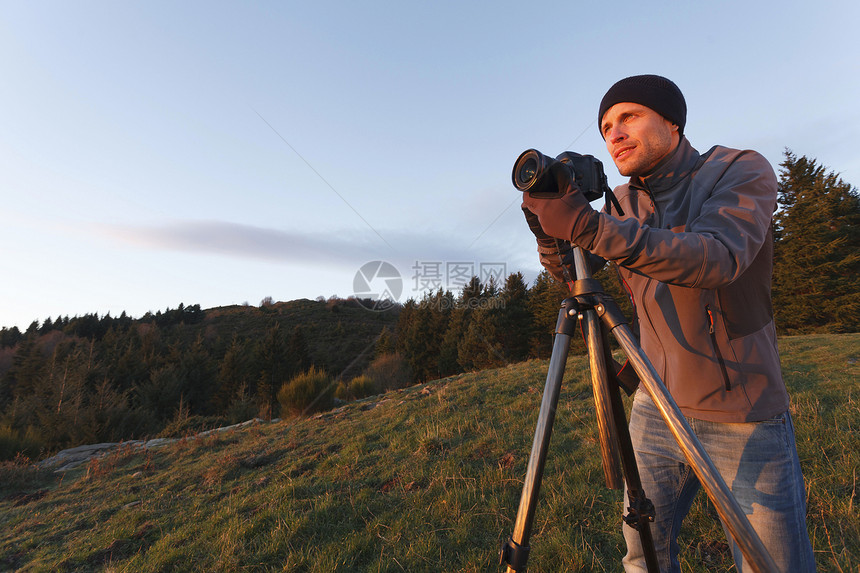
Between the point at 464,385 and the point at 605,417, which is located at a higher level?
the point at 605,417

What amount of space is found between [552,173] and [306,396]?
12.6 metres

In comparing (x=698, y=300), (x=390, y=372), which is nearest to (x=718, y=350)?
(x=698, y=300)

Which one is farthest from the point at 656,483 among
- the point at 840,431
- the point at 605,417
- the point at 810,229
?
the point at 810,229

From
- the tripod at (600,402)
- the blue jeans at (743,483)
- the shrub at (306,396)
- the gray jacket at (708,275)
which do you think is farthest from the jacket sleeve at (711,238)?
the shrub at (306,396)

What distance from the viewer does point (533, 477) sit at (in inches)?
46.4

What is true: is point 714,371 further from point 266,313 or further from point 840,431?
point 266,313

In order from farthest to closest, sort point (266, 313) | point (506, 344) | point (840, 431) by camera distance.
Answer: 1. point (266, 313)
2. point (506, 344)
3. point (840, 431)

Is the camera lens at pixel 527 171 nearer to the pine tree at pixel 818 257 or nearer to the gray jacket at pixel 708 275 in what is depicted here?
the gray jacket at pixel 708 275

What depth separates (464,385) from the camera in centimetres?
944

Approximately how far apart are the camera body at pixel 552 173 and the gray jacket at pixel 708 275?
0.22m


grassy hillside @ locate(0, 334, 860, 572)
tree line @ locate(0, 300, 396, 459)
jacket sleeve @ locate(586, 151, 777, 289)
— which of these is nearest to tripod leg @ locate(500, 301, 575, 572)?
jacket sleeve @ locate(586, 151, 777, 289)

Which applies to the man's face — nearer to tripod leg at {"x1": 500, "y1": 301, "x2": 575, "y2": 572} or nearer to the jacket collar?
the jacket collar

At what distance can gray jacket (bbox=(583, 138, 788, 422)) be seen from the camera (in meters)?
1.07

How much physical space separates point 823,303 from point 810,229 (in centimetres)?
447
